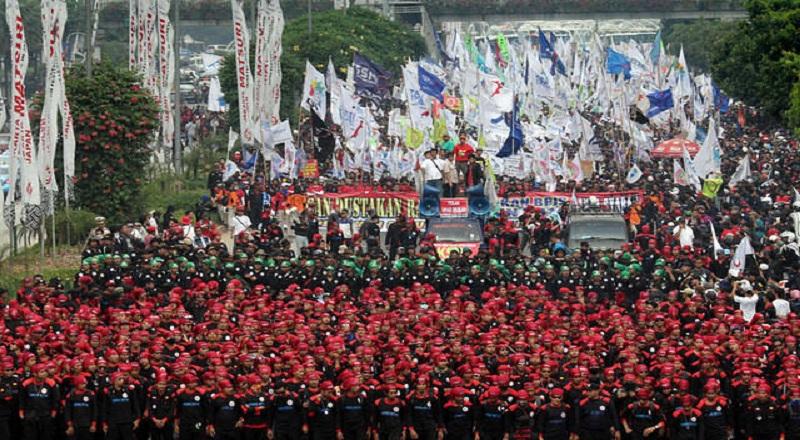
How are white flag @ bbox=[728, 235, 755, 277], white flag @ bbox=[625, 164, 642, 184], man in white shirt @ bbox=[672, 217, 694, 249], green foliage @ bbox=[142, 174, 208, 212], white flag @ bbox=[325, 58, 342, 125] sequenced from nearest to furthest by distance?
white flag @ bbox=[728, 235, 755, 277] → man in white shirt @ bbox=[672, 217, 694, 249] → green foliage @ bbox=[142, 174, 208, 212] → white flag @ bbox=[625, 164, 642, 184] → white flag @ bbox=[325, 58, 342, 125]

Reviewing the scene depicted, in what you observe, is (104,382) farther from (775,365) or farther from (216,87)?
(216,87)

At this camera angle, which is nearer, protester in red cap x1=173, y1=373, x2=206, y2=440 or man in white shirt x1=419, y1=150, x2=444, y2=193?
protester in red cap x1=173, y1=373, x2=206, y2=440

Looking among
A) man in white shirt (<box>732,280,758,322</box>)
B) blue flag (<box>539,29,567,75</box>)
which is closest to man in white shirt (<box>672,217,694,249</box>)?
man in white shirt (<box>732,280,758,322</box>)

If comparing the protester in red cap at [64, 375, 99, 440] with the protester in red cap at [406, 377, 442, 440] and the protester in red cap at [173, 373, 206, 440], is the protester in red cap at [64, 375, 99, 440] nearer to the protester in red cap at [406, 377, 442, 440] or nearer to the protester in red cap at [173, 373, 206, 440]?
the protester in red cap at [173, 373, 206, 440]

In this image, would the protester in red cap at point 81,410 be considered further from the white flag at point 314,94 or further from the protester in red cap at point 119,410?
Answer: the white flag at point 314,94

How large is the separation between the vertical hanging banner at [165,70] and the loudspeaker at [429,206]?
782 cm

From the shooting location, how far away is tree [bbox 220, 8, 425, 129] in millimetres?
66000

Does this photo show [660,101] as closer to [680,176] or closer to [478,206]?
[680,176]

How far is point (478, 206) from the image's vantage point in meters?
40.1

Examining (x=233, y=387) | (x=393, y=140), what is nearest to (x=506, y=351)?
(x=233, y=387)

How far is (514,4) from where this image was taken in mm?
126375

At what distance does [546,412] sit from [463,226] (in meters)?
15.1

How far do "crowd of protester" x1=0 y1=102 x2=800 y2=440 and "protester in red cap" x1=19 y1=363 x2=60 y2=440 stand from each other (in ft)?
0.07

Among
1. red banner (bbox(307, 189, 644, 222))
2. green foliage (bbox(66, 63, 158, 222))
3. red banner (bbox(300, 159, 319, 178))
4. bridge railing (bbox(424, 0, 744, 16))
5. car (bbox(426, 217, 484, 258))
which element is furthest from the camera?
bridge railing (bbox(424, 0, 744, 16))
